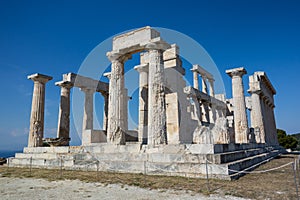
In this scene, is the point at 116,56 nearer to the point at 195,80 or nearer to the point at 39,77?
the point at 39,77

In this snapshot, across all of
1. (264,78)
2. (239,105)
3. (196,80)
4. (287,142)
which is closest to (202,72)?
(196,80)

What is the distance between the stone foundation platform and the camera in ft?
31.7

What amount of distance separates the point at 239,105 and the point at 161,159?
1207cm

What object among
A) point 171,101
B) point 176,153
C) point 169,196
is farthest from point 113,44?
point 169,196

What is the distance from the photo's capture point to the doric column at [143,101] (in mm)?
19331

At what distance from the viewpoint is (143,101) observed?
20188 millimetres

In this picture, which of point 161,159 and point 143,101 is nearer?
point 161,159

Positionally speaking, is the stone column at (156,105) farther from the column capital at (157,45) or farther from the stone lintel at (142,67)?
the stone lintel at (142,67)

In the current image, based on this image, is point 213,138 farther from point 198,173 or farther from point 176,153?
point 198,173

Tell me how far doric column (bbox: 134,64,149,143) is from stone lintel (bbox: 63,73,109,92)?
19.6 ft

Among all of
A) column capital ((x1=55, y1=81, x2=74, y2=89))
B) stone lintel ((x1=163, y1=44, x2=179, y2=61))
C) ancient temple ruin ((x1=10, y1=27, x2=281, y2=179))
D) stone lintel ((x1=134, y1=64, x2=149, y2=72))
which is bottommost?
ancient temple ruin ((x1=10, y1=27, x2=281, y2=179))

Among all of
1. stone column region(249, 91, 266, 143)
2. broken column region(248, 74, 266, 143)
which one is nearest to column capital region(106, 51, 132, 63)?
broken column region(248, 74, 266, 143)

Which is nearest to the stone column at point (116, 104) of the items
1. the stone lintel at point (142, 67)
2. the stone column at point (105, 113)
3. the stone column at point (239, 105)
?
the stone lintel at point (142, 67)

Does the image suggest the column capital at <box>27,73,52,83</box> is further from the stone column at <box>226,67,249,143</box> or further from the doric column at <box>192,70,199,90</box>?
the doric column at <box>192,70,199,90</box>
